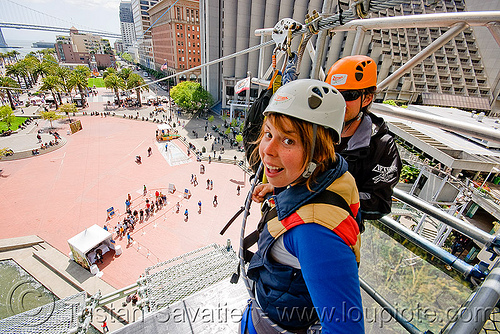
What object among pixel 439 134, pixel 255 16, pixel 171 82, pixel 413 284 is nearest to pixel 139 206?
pixel 413 284

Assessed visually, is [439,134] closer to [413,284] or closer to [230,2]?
[413,284]

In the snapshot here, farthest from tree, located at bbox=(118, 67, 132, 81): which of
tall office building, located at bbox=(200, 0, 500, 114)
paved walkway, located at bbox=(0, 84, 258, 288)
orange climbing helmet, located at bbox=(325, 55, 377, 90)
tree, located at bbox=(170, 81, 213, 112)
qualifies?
orange climbing helmet, located at bbox=(325, 55, 377, 90)

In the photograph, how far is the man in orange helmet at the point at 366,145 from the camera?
8.29 feet

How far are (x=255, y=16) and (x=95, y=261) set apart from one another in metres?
46.3

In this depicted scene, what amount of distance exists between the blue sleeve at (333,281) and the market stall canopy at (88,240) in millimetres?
16715

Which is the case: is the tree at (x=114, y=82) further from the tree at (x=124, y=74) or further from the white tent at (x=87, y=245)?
the white tent at (x=87, y=245)

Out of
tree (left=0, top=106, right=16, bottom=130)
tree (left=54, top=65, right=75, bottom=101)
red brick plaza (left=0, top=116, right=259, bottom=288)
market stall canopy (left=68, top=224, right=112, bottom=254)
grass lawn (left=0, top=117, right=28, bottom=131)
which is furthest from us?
tree (left=54, top=65, right=75, bottom=101)

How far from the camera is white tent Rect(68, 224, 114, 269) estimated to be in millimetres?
13891

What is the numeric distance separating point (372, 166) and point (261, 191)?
1.31m

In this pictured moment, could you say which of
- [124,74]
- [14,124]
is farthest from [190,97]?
[14,124]

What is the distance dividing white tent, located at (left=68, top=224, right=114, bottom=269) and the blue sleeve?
16715 millimetres

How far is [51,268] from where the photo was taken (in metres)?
14.2

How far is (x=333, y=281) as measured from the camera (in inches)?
44.5

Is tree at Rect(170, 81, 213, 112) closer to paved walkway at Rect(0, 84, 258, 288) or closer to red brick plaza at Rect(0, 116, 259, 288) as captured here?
paved walkway at Rect(0, 84, 258, 288)
